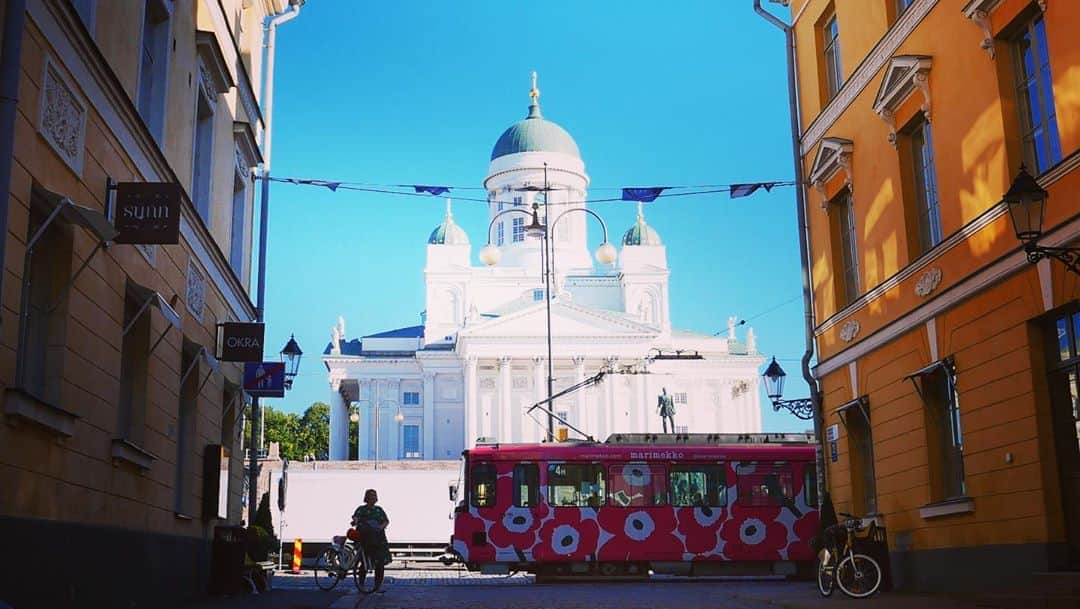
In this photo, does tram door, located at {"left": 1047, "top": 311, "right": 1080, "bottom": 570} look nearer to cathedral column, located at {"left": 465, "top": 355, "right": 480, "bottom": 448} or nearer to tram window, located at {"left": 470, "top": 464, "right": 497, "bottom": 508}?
tram window, located at {"left": 470, "top": 464, "right": 497, "bottom": 508}

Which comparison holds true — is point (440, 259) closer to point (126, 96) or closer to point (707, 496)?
point (707, 496)

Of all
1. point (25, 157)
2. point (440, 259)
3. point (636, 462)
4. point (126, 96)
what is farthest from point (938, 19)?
point (440, 259)

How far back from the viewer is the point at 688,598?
671 inches

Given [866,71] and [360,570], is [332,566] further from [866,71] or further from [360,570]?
[866,71]

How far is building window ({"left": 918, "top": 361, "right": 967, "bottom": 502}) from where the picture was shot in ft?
50.3

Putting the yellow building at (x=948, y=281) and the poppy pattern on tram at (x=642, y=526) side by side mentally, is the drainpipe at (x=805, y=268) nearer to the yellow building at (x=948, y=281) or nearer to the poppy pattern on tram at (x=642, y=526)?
the yellow building at (x=948, y=281)

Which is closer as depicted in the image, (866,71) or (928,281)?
(928,281)

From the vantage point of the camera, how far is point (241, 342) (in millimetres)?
17562

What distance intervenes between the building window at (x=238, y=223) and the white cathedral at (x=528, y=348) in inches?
2143

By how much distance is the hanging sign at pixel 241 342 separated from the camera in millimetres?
17547

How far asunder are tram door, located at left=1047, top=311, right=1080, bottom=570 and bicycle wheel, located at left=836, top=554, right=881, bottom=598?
359cm

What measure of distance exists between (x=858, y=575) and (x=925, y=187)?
5269 mm

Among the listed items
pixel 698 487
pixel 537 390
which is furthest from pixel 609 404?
pixel 698 487

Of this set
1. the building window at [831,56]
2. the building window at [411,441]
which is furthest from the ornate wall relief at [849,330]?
the building window at [411,441]
